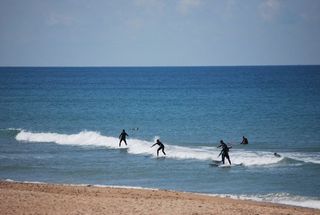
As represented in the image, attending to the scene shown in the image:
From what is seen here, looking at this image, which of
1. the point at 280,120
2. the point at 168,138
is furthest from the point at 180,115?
the point at 168,138

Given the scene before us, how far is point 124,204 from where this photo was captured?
56.7ft

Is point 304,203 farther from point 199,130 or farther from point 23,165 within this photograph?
point 199,130

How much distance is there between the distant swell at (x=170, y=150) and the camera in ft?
97.7

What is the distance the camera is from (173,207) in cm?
1694

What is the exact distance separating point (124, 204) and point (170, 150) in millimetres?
16693

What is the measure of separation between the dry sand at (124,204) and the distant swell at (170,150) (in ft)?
32.7

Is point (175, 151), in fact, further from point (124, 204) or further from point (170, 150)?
point (124, 204)

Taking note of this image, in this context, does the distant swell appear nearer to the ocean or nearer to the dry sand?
the ocean

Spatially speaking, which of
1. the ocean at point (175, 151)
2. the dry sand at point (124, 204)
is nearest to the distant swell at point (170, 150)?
the ocean at point (175, 151)

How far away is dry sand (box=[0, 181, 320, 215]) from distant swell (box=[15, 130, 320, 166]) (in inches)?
393

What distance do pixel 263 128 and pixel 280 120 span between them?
635 cm

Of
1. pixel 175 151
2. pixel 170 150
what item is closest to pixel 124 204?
pixel 175 151

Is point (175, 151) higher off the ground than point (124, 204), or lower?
higher

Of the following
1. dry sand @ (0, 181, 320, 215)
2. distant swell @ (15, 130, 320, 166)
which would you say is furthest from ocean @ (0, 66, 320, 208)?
dry sand @ (0, 181, 320, 215)
